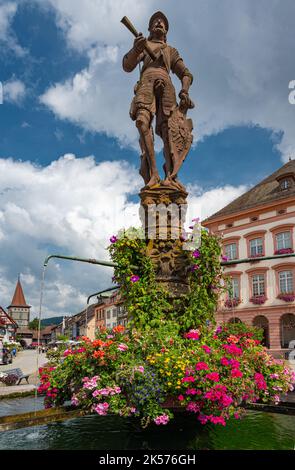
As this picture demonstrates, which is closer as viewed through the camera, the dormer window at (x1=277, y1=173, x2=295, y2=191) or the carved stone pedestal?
the carved stone pedestal

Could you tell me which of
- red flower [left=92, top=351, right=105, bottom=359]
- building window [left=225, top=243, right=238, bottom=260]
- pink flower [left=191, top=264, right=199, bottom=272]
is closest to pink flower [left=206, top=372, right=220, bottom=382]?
red flower [left=92, top=351, right=105, bottom=359]

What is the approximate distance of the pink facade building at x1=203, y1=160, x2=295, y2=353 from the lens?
119 feet

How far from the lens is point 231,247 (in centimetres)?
4081

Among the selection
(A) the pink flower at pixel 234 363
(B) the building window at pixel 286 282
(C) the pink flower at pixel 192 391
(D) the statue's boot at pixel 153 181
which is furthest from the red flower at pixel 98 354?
(B) the building window at pixel 286 282

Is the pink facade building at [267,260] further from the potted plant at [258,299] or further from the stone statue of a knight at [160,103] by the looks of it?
the stone statue of a knight at [160,103]

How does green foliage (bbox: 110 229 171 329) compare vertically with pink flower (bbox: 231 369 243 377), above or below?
above

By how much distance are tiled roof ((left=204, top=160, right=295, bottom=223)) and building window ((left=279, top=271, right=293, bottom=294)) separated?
634cm

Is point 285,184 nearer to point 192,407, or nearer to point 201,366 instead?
point 201,366

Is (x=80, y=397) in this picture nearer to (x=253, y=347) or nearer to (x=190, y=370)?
(x=190, y=370)

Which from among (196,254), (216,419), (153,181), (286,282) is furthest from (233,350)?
(286,282)

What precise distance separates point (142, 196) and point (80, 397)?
11.5ft

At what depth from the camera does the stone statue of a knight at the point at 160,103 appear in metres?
7.31

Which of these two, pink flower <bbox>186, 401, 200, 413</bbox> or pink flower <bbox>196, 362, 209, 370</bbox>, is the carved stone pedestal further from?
pink flower <bbox>186, 401, 200, 413</bbox>

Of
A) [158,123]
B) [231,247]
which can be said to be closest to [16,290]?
[231,247]
